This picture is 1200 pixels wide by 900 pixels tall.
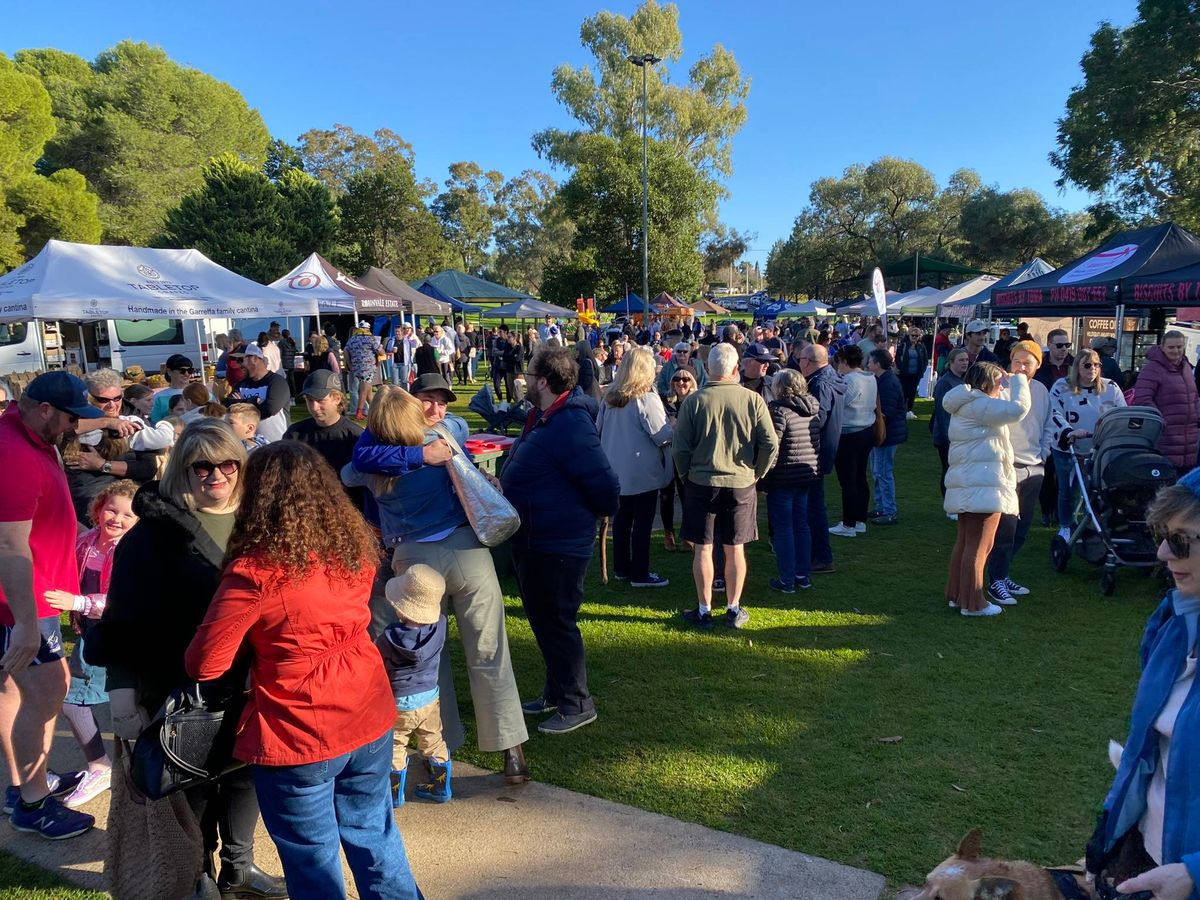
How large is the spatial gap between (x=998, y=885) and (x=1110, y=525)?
15.9 feet

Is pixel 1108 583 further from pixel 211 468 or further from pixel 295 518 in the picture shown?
pixel 211 468

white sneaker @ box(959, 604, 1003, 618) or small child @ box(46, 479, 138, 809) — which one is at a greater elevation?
small child @ box(46, 479, 138, 809)

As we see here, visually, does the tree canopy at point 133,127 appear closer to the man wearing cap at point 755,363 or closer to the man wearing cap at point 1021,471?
the man wearing cap at point 755,363

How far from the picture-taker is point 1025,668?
454 cm

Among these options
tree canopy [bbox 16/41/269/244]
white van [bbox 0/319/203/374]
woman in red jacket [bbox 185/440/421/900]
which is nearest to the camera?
woman in red jacket [bbox 185/440/421/900]

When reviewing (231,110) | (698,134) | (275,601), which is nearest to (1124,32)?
(698,134)

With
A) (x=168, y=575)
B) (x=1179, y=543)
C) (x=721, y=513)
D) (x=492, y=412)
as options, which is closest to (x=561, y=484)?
(x=721, y=513)

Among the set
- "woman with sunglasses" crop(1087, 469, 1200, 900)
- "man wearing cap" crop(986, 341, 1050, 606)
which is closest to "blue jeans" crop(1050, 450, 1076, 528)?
"man wearing cap" crop(986, 341, 1050, 606)

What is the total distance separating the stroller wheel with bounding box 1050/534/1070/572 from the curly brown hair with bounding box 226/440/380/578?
579 centimetres

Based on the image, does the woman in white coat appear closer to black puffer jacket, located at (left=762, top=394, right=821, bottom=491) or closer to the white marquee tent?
black puffer jacket, located at (left=762, top=394, right=821, bottom=491)

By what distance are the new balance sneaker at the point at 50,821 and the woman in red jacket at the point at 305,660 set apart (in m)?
1.56

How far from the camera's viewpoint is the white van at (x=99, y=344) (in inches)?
622

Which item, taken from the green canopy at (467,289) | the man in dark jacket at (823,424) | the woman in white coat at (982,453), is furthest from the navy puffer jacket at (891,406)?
the green canopy at (467,289)

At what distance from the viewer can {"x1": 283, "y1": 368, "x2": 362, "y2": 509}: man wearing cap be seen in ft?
15.4
